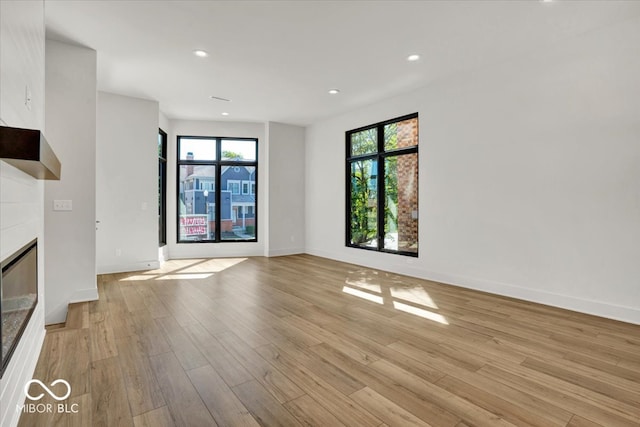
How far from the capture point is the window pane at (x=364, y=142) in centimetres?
580

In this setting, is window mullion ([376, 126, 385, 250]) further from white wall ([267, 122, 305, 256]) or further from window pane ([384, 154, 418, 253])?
white wall ([267, 122, 305, 256])

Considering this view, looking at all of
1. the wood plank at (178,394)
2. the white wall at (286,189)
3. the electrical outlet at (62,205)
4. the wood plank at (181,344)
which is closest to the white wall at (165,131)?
the white wall at (286,189)

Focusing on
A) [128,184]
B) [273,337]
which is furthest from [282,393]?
[128,184]

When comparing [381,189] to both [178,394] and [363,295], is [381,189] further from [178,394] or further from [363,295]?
[178,394]

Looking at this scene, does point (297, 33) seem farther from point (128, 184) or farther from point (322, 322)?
point (128, 184)

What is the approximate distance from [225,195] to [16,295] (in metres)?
5.34

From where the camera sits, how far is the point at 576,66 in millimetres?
3352

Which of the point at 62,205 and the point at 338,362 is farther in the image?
the point at 62,205

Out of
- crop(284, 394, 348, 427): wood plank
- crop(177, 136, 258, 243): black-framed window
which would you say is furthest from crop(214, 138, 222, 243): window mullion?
crop(284, 394, 348, 427): wood plank

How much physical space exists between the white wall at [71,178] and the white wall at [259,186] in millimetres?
2889

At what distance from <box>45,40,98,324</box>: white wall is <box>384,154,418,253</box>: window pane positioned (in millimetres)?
4306

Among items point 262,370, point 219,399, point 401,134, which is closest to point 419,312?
point 262,370

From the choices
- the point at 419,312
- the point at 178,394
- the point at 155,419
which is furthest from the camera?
the point at 419,312

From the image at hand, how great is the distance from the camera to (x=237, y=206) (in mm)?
7102
